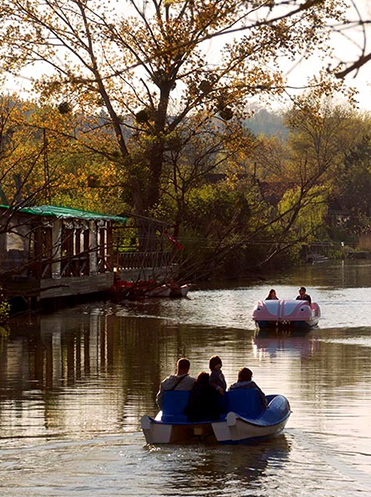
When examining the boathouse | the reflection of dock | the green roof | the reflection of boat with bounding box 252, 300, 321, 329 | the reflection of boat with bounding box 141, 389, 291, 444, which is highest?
the green roof

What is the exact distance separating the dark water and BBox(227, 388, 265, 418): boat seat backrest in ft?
2.43

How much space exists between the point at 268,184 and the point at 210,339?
101 meters

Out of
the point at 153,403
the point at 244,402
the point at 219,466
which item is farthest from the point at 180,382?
the point at 153,403

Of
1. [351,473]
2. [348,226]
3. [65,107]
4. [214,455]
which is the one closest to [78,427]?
[214,455]

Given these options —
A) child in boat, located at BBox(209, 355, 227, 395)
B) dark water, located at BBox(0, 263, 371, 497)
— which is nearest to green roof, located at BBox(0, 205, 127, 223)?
dark water, located at BBox(0, 263, 371, 497)

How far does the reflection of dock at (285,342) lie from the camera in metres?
34.0

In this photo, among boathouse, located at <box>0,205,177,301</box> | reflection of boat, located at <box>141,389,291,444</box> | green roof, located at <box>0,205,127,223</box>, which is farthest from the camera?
boathouse, located at <box>0,205,177,301</box>

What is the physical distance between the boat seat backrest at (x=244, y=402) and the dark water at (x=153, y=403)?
74 cm

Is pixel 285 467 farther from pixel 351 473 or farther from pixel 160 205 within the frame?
pixel 160 205

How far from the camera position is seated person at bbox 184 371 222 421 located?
1814 cm

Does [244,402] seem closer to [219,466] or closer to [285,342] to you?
[219,466]

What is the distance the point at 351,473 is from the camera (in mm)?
16391

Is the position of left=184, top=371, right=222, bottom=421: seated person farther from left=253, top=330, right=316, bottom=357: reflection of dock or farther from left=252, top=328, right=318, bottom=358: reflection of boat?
left=253, top=330, right=316, bottom=357: reflection of dock

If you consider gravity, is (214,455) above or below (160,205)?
below
